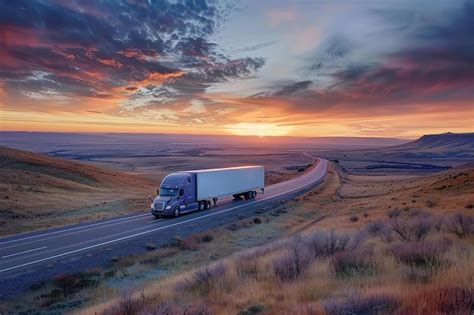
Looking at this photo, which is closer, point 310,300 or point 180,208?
point 310,300

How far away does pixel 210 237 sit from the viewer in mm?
25109

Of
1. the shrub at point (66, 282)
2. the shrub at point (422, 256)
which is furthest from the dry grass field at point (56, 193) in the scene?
the shrub at point (422, 256)

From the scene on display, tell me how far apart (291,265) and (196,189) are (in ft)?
86.3

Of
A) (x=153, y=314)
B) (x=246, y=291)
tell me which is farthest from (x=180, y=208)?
(x=153, y=314)

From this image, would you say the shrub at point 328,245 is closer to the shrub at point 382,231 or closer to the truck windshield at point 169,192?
the shrub at point 382,231

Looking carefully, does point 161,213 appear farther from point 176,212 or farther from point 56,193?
point 56,193

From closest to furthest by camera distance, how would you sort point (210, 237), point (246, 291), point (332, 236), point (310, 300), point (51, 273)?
point (310, 300)
point (246, 291)
point (332, 236)
point (51, 273)
point (210, 237)

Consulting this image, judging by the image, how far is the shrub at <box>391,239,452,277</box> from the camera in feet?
29.9

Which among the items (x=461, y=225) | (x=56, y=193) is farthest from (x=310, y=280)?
(x=56, y=193)

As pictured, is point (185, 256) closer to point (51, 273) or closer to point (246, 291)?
point (51, 273)

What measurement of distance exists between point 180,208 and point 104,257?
45.9ft

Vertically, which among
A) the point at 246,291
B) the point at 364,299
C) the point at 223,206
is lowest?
the point at 223,206

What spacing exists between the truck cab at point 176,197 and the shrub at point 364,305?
27.3 meters

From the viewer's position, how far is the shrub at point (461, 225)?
14123 mm
